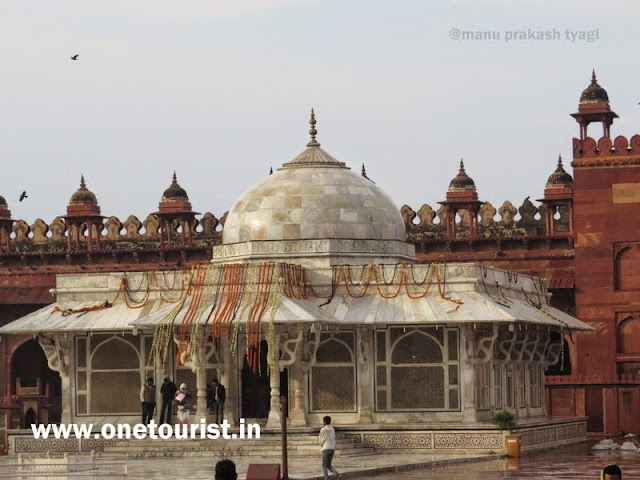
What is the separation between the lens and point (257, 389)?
36281mm

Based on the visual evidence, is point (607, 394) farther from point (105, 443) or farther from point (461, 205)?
point (105, 443)

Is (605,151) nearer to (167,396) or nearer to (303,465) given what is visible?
(167,396)

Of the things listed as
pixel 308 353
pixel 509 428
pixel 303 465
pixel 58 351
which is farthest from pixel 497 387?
pixel 58 351

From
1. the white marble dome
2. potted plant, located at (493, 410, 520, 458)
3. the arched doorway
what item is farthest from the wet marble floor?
the arched doorway

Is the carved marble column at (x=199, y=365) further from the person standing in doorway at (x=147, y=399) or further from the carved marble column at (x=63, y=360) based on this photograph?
the carved marble column at (x=63, y=360)

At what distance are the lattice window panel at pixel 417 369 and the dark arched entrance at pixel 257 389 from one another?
2.42 m

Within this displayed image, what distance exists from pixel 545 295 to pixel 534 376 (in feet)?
6.55

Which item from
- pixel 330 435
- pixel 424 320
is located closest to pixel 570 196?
pixel 424 320

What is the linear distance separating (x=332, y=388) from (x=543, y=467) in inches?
248

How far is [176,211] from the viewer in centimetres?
5322

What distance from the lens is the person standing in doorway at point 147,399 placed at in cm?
3500

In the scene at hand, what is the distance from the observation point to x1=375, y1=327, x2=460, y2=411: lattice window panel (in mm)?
35000

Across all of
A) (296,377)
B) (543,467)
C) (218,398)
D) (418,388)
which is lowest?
(543,467)

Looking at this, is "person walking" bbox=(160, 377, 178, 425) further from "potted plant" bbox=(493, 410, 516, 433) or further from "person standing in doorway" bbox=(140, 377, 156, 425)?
"potted plant" bbox=(493, 410, 516, 433)
